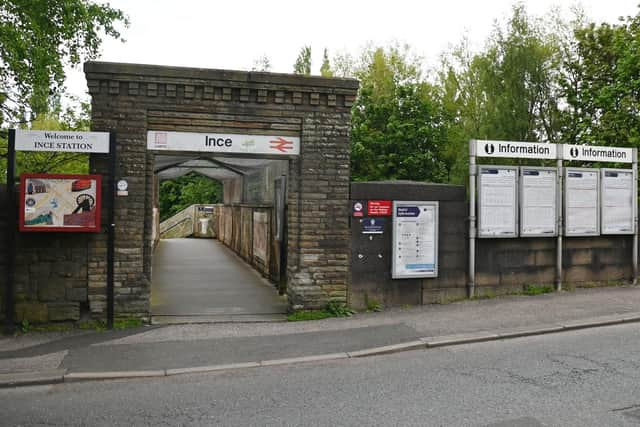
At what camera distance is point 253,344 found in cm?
815

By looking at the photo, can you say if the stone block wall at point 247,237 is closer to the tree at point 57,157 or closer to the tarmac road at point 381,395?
the tree at point 57,157

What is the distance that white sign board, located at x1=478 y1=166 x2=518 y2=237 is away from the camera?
36.0ft

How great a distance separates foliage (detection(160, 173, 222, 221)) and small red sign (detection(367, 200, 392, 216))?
37.9 meters

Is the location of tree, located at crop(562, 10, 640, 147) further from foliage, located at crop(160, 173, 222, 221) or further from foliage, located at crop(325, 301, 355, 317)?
foliage, located at crop(160, 173, 222, 221)

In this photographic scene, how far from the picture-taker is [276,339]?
8406 mm

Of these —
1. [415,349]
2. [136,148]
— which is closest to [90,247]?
[136,148]

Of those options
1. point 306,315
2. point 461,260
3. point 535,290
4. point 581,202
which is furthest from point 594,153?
point 306,315

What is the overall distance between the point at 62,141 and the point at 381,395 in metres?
5.73

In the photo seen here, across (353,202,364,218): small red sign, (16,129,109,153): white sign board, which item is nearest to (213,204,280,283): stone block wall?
(353,202,364,218): small red sign

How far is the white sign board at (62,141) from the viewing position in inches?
338

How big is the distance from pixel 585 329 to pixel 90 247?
7458 millimetres

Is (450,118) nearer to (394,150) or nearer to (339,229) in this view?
(394,150)

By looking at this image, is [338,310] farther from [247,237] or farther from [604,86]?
[604,86]

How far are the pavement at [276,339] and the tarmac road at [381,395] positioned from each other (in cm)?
25
